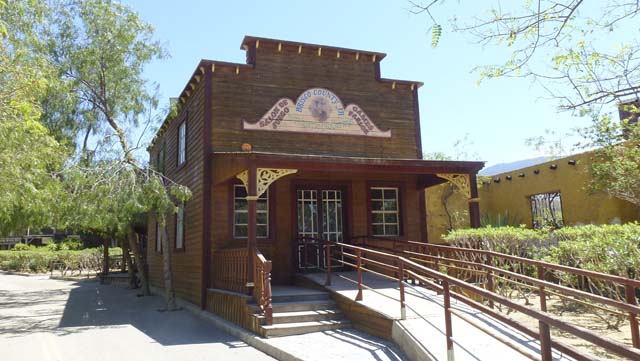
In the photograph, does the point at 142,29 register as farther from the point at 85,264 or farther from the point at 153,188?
the point at 85,264

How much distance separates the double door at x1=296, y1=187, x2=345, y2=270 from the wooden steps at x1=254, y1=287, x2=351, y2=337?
249 centimetres

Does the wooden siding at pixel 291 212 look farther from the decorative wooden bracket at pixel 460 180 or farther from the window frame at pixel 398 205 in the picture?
the decorative wooden bracket at pixel 460 180

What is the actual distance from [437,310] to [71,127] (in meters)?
12.9

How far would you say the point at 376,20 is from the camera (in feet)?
16.3

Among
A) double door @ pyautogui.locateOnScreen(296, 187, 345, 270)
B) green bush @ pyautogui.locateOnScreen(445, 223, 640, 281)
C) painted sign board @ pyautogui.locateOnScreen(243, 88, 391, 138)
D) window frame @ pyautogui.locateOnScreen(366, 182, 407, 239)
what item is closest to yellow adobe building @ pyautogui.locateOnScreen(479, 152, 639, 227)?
green bush @ pyautogui.locateOnScreen(445, 223, 640, 281)

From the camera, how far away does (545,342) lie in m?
3.54

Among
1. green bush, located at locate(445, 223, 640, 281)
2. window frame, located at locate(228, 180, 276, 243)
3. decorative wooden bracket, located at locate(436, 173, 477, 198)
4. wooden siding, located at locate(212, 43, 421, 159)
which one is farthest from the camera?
wooden siding, located at locate(212, 43, 421, 159)

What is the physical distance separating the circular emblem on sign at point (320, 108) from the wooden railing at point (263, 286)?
464 cm

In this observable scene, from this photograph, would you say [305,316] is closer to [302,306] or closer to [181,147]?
[302,306]

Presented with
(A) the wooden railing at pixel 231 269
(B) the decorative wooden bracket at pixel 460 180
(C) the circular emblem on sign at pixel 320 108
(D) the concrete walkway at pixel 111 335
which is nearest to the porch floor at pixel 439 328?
(A) the wooden railing at pixel 231 269

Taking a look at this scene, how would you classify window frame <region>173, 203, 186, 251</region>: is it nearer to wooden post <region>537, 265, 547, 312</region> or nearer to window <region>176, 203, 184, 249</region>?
window <region>176, 203, 184, 249</region>

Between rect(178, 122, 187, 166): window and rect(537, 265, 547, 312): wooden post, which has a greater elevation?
rect(178, 122, 187, 166): window

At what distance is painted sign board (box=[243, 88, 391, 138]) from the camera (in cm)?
1159

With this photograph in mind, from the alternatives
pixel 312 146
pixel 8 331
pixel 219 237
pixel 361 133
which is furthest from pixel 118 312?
pixel 361 133
